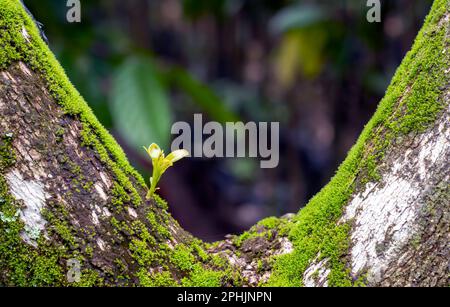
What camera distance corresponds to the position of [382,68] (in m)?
4.07

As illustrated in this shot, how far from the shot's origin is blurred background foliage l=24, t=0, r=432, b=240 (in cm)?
310

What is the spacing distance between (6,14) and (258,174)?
14.8ft

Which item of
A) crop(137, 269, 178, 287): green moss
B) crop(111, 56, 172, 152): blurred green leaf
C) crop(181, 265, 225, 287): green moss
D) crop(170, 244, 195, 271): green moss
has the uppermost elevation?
crop(111, 56, 172, 152): blurred green leaf

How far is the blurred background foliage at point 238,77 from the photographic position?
3100 millimetres

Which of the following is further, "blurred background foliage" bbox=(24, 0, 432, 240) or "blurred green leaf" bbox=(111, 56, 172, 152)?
"blurred background foliage" bbox=(24, 0, 432, 240)

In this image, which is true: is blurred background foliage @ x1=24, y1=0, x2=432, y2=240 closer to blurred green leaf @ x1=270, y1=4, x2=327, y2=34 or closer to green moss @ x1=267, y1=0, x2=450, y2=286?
blurred green leaf @ x1=270, y1=4, x2=327, y2=34

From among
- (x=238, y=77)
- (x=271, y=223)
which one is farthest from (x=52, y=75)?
(x=238, y=77)

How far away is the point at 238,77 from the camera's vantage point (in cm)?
568

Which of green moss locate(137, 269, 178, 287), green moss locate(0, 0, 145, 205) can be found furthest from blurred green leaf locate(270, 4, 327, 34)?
green moss locate(137, 269, 178, 287)

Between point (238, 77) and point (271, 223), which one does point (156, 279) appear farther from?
point (238, 77)

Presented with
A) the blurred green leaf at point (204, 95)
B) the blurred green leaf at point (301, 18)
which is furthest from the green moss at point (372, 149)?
the blurred green leaf at point (301, 18)

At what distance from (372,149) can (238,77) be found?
14.9 ft

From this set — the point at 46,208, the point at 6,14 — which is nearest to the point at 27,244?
the point at 46,208

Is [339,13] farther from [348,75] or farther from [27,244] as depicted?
[27,244]
